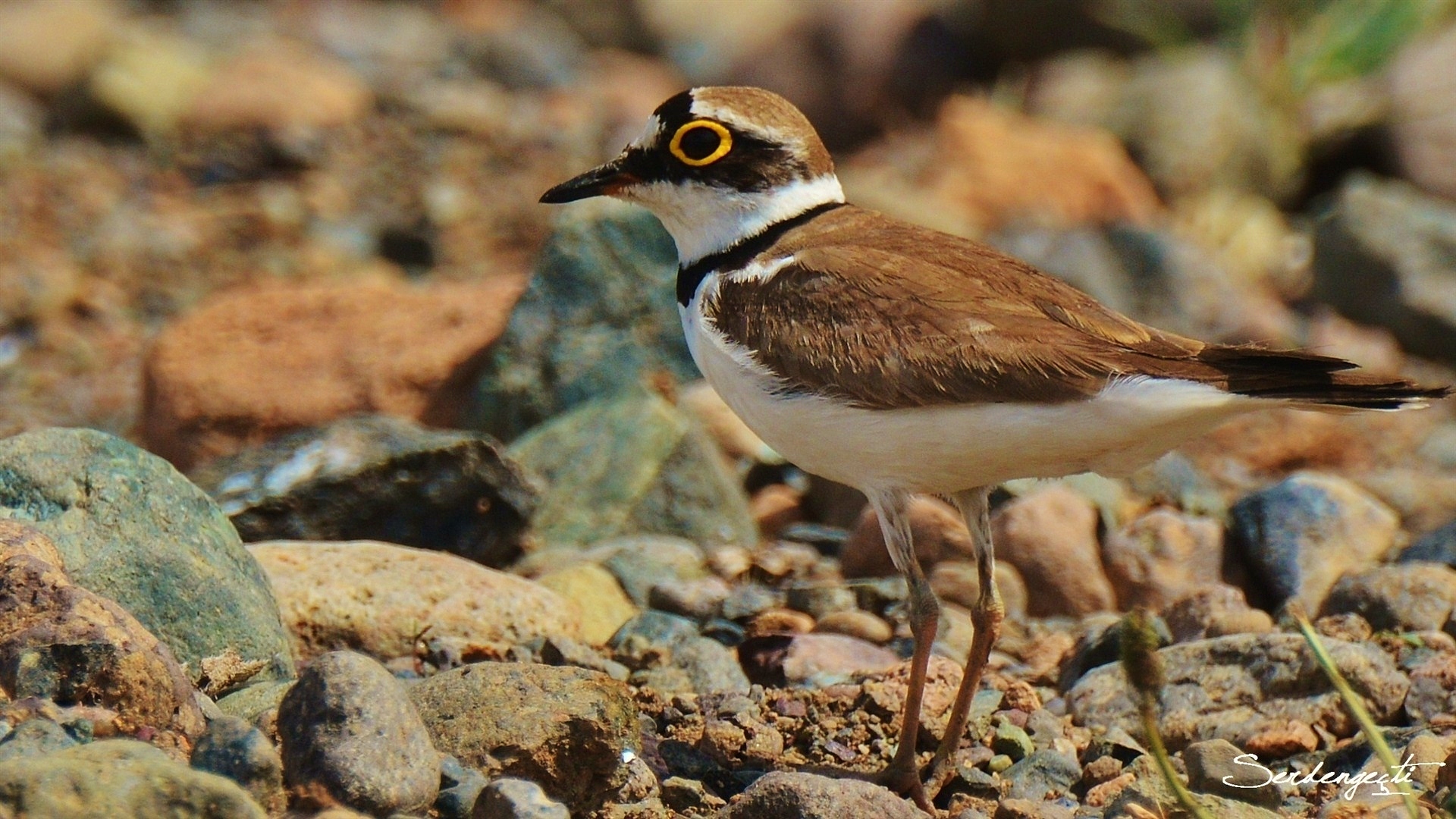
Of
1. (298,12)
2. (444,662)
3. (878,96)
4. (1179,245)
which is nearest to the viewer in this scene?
(444,662)

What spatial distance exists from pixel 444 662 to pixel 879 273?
1948 mm

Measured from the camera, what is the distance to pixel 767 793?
13.8 feet

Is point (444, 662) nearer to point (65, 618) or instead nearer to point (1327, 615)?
point (65, 618)

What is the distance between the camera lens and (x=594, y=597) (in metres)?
6.35

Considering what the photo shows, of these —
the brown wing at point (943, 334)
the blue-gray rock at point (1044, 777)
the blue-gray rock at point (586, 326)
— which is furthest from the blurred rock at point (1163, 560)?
the blue-gray rock at point (586, 326)

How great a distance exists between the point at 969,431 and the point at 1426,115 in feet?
34.1

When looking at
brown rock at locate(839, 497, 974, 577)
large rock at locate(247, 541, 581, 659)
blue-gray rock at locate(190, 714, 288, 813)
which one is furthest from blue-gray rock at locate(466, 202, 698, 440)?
blue-gray rock at locate(190, 714, 288, 813)

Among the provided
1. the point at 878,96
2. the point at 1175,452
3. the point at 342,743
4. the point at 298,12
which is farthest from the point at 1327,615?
the point at 298,12

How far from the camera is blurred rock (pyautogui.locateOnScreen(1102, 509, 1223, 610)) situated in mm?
6730

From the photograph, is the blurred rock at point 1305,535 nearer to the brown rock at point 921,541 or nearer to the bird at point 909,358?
the brown rock at point 921,541

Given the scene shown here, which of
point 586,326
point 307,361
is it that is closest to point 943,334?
point 586,326

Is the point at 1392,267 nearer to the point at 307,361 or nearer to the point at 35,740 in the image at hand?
the point at 307,361

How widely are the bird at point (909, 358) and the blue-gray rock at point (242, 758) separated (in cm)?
191

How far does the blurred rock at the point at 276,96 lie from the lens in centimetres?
1394
